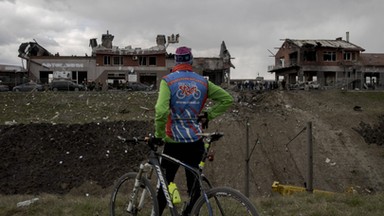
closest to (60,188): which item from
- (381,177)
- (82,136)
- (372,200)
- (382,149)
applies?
(82,136)

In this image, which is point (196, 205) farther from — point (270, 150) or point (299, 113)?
point (299, 113)

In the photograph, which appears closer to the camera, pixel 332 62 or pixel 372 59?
pixel 332 62

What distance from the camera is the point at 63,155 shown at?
63.4ft

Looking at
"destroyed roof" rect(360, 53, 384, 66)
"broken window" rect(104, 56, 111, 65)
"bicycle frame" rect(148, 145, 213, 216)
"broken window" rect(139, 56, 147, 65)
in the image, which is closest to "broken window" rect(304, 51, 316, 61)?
"destroyed roof" rect(360, 53, 384, 66)

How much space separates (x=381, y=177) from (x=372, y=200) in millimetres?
15079

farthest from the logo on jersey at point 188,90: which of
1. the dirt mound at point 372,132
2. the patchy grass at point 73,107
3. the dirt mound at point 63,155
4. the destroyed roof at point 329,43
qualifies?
the destroyed roof at point 329,43

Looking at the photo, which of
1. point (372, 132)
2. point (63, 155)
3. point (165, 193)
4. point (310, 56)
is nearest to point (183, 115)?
point (165, 193)

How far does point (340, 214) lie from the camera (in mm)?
6031

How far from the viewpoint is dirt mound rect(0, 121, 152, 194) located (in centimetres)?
1723

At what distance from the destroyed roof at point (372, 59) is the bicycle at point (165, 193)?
60627 millimetres

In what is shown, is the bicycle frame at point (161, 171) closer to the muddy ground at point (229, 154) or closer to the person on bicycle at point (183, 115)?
the person on bicycle at point (183, 115)

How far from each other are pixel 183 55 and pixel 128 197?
2093mm

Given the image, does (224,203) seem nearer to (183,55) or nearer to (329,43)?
(183,55)

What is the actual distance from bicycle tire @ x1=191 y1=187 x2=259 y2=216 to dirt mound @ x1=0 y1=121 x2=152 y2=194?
1376cm
